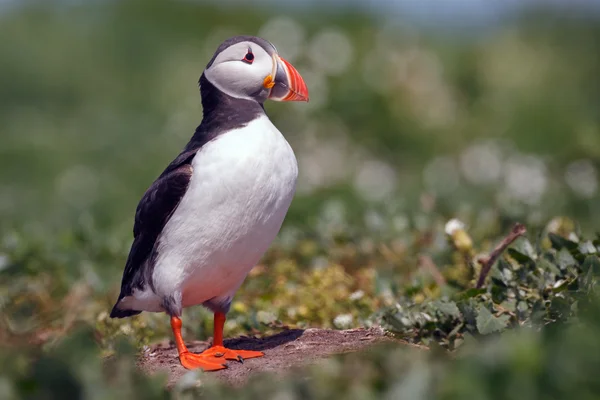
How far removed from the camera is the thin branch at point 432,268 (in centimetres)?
598

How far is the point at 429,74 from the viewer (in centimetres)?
1529

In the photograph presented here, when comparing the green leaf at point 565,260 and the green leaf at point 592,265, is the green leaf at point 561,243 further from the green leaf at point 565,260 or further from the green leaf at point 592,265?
the green leaf at point 592,265

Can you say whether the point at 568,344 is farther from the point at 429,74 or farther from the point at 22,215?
the point at 429,74

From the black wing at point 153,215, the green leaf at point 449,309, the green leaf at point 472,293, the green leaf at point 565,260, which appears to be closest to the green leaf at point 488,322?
the green leaf at point 449,309

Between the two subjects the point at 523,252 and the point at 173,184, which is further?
the point at 523,252

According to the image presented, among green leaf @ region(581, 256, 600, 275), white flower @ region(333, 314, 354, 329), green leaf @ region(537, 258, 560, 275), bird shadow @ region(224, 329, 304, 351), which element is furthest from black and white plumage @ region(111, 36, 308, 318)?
green leaf @ region(581, 256, 600, 275)

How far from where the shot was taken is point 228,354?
477 cm

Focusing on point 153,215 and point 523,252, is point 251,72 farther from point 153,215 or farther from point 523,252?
point 523,252

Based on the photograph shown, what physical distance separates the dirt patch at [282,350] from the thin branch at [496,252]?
71 centimetres

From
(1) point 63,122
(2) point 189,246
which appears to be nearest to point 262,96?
(2) point 189,246

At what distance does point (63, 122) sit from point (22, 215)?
17.3 feet

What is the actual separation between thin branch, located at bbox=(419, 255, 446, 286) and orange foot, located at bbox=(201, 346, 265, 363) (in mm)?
1545

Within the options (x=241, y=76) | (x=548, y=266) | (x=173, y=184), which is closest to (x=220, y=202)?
(x=173, y=184)

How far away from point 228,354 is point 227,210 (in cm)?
71
